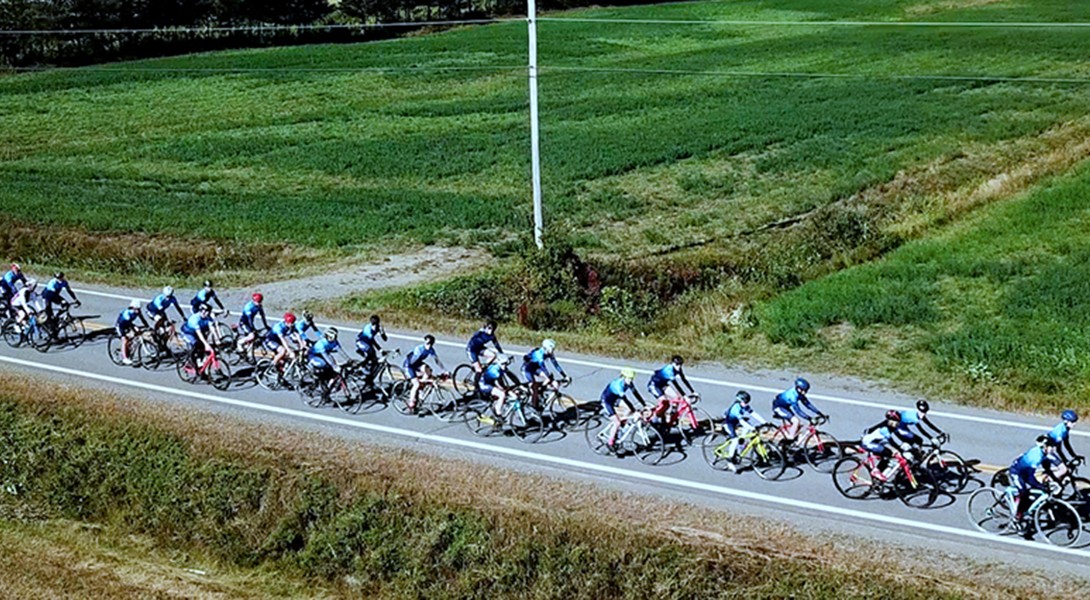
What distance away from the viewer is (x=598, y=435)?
21.6 metres

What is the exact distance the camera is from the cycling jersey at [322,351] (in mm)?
23203

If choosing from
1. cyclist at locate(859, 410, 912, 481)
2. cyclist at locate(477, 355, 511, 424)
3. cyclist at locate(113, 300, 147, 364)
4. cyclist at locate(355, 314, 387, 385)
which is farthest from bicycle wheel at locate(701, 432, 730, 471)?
cyclist at locate(113, 300, 147, 364)

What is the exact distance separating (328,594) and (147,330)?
10344mm

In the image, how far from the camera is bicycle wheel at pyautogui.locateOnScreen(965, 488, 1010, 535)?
17.7 m

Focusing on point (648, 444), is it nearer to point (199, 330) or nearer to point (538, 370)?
point (538, 370)

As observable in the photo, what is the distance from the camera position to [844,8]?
10350 cm

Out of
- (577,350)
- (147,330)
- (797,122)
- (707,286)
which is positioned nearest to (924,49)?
(797,122)

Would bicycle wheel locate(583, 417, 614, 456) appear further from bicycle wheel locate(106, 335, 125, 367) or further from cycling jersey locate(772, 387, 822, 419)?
bicycle wheel locate(106, 335, 125, 367)

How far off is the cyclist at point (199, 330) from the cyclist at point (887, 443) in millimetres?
13406

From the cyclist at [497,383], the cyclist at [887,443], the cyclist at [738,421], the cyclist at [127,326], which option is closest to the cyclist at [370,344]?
the cyclist at [497,383]

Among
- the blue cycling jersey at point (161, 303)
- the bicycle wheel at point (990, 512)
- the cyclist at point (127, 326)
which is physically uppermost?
the blue cycling jersey at point (161, 303)

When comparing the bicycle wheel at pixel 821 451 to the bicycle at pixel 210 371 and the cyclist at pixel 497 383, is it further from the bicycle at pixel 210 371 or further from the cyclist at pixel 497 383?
the bicycle at pixel 210 371

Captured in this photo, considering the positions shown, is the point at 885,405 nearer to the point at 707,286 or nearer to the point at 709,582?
the point at 709,582

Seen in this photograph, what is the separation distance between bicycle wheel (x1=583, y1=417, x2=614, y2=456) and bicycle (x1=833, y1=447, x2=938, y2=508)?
154 inches
